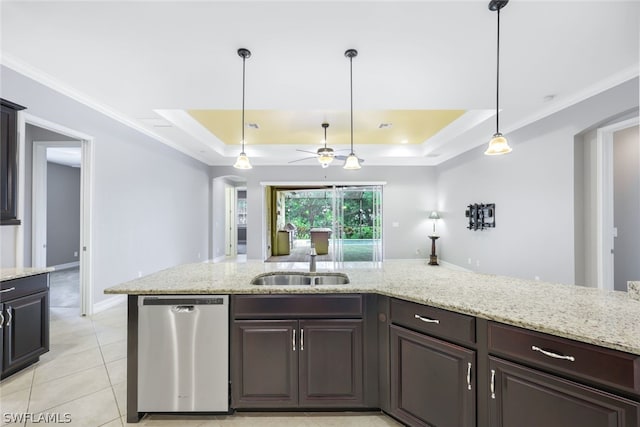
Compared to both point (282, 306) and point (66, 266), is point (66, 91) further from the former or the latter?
point (66, 266)

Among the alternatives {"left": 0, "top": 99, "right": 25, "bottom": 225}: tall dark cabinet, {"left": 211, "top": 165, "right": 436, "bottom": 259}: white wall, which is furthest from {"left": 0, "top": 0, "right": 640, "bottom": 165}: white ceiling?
{"left": 211, "top": 165, "right": 436, "bottom": 259}: white wall

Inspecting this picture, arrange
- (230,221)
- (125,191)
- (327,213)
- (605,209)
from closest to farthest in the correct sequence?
(605,209) → (125,191) → (327,213) → (230,221)

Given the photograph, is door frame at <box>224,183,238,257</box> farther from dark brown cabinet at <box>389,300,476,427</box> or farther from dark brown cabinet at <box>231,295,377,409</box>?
dark brown cabinet at <box>389,300,476,427</box>

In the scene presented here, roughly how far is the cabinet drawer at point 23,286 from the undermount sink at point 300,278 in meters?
1.91

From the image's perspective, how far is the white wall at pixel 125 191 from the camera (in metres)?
3.22

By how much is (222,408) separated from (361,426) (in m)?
0.89

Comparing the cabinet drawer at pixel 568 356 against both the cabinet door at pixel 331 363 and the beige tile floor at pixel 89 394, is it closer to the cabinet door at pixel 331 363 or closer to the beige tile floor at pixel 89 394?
the cabinet door at pixel 331 363

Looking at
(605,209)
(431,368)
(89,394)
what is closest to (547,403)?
(431,368)

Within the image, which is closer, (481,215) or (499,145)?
(499,145)

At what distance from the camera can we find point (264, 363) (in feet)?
6.14

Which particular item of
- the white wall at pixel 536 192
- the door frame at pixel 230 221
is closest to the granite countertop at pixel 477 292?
the white wall at pixel 536 192

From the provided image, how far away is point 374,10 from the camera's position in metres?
2.05

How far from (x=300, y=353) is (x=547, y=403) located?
4.10ft

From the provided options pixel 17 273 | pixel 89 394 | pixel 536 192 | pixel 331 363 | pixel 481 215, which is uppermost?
pixel 536 192
